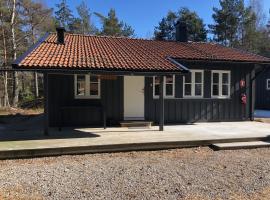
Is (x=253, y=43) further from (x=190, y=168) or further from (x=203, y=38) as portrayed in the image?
(x=190, y=168)

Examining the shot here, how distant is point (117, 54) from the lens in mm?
11414

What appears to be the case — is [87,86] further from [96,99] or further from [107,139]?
[107,139]

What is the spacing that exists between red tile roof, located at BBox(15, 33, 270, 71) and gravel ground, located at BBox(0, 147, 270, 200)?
3054mm

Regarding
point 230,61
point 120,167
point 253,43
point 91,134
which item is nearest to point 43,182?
point 120,167

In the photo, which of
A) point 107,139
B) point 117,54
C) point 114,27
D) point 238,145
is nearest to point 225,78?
point 117,54

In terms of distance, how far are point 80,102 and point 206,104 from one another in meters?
5.09

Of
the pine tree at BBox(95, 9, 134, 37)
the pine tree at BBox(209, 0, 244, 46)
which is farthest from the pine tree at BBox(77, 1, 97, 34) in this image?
the pine tree at BBox(209, 0, 244, 46)

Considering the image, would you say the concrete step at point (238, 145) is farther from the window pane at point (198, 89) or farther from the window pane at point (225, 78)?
the window pane at point (225, 78)

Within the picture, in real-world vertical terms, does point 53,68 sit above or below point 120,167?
above

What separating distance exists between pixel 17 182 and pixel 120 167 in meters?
1.99

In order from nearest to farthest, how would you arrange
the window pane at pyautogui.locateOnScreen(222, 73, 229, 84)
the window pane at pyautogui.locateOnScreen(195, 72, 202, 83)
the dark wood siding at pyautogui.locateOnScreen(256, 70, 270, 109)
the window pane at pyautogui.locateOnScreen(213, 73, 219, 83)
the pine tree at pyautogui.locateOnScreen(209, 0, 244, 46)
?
the window pane at pyautogui.locateOnScreen(195, 72, 202, 83)
the window pane at pyautogui.locateOnScreen(213, 73, 219, 83)
the window pane at pyautogui.locateOnScreen(222, 73, 229, 84)
the dark wood siding at pyautogui.locateOnScreen(256, 70, 270, 109)
the pine tree at pyautogui.locateOnScreen(209, 0, 244, 46)

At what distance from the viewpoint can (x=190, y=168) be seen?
659 cm

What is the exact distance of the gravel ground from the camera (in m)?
5.05

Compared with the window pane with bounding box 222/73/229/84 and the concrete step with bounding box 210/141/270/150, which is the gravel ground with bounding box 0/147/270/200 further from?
the window pane with bounding box 222/73/229/84
